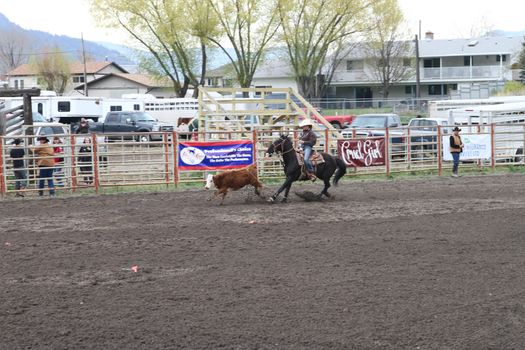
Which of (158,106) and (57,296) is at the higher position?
(158,106)

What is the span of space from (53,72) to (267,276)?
81284mm

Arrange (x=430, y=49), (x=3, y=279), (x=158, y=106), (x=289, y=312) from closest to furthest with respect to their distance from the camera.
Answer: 1. (x=289, y=312)
2. (x=3, y=279)
3. (x=158, y=106)
4. (x=430, y=49)

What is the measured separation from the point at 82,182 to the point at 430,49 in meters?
50.9

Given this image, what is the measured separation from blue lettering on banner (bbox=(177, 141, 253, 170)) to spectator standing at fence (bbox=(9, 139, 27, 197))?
381cm

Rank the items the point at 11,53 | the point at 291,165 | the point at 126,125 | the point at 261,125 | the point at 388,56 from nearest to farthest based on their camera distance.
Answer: the point at 291,165 → the point at 261,125 → the point at 126,125 → the point at 388,56 → the point at 11,53

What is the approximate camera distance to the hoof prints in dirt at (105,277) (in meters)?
9.15

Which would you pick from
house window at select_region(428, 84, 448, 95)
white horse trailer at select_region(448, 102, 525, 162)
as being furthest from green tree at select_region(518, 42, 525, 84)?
white horse trailer at select_region(448, 102, 525, 162)

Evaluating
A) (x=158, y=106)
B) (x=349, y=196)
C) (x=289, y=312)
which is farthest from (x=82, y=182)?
(x=158, y=106)

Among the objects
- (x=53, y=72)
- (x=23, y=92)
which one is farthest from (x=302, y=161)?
(x=53, y=72)

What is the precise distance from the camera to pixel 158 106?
46469mm

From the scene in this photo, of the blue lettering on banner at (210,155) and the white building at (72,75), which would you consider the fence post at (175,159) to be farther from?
the white building at (72,75)

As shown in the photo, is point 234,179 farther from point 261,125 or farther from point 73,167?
point 261,125

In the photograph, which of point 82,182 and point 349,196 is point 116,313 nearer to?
point 349,196

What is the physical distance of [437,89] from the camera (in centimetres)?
6525
